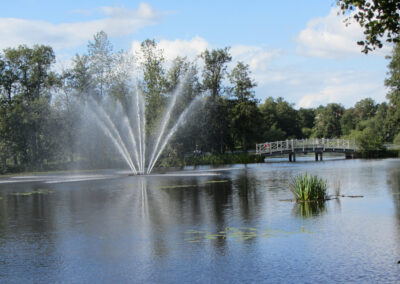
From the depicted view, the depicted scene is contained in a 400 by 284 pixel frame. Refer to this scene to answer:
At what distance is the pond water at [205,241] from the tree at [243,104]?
190 ft

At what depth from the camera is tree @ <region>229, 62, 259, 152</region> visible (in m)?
80.9

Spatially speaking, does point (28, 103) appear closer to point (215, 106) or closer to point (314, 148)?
point (215, 106)

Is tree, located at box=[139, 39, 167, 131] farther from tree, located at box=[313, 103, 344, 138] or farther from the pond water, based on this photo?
tree, located at box=[313, 103, 344, 138]

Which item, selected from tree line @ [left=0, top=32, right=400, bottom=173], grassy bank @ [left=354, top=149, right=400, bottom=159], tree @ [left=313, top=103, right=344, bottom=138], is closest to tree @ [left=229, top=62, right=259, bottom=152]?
tree line @ [left=0, top=32, right=400, bottom=173]

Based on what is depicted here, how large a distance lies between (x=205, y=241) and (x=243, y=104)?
6854 centimetres

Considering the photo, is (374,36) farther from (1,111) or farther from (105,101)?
(1,111)

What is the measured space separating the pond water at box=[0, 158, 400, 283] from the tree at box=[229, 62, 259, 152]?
58.0m

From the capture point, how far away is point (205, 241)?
44.0ft

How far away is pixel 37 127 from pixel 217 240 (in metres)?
62.4

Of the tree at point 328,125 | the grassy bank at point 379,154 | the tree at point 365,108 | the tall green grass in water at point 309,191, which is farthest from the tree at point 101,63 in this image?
the tree at point 365,108

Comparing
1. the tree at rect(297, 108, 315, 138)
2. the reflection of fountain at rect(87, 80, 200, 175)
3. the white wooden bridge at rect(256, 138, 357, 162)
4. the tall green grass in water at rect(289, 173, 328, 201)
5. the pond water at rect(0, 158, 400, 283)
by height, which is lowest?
the pond water at rect(0, 158, 400, 283)

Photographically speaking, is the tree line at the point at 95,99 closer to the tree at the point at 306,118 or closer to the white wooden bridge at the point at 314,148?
the white wooden bridge at the point at 314,148

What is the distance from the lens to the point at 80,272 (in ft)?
35.6

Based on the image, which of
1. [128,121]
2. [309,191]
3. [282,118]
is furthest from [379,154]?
[282,118]
